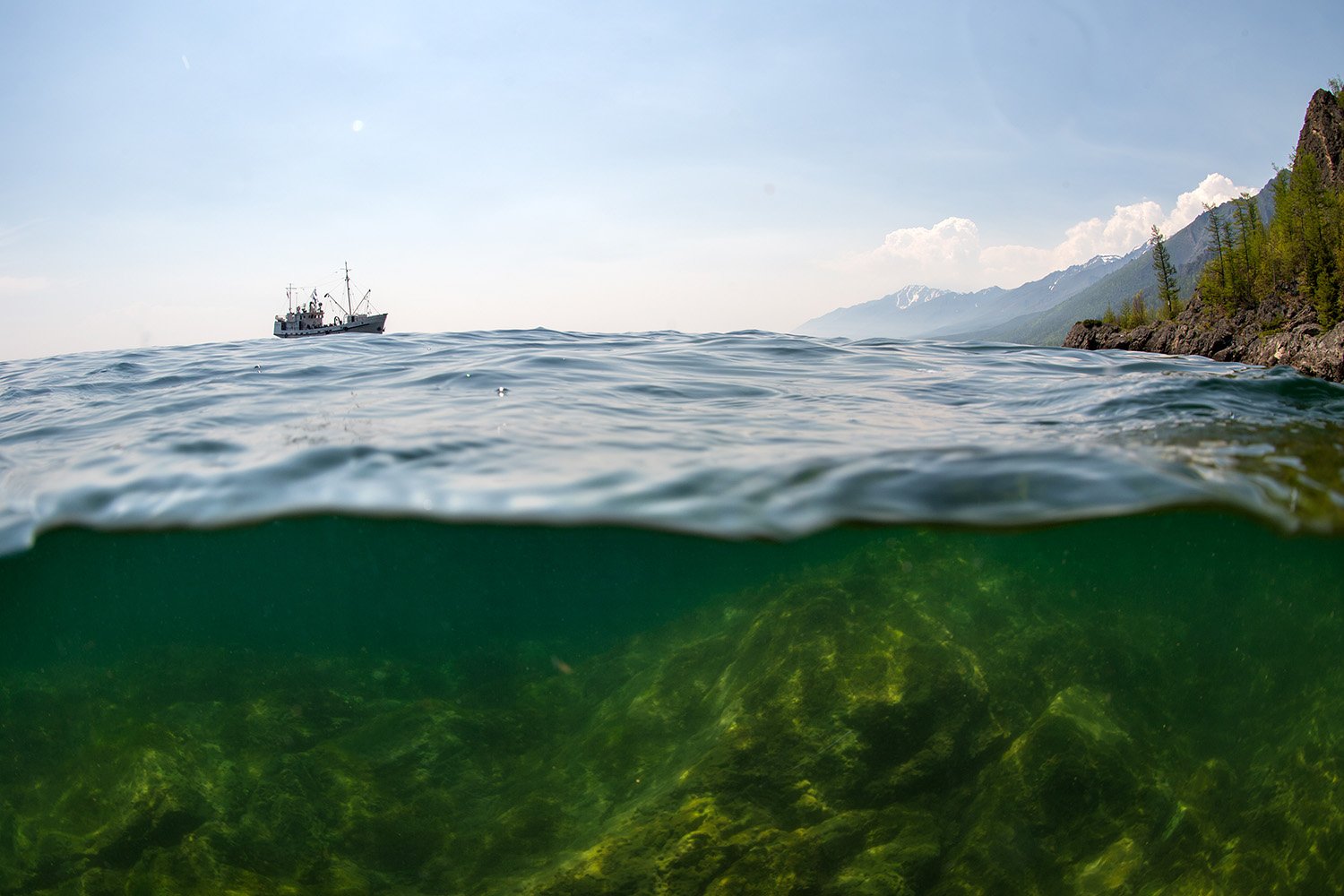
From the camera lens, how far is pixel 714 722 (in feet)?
26.2

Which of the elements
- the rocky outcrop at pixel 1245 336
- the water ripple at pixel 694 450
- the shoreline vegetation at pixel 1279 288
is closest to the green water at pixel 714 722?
the water ripple at pixel 694 450

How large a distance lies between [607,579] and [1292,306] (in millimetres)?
58588

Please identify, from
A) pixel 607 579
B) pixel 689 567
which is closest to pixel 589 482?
pixel 689 567

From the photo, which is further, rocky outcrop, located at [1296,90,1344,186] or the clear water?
rocky outcrop, located at [1296,90,1344,186]

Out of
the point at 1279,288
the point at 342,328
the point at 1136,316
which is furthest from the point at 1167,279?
the point at 342,328

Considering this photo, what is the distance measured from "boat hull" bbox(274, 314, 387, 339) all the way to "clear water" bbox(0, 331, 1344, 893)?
57447 mm

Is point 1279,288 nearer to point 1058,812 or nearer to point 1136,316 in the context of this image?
point 1136,316

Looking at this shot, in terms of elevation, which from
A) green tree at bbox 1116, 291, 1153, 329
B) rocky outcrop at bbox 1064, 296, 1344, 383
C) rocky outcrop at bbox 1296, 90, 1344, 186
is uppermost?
rocky outcrop at bbox 1296, 90, 1344, 186

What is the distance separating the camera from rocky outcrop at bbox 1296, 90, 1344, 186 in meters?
63.5

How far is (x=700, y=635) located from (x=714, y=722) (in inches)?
102

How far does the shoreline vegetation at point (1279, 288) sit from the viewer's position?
141 ft

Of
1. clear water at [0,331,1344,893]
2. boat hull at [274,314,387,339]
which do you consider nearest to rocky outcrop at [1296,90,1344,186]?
clear water at [0,331,1344,893]

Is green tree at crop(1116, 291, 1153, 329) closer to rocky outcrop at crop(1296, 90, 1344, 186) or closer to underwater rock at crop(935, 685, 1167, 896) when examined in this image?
rocky outcrop at crop(1296, 90, 1344, 186)

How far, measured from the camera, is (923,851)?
269 inches
